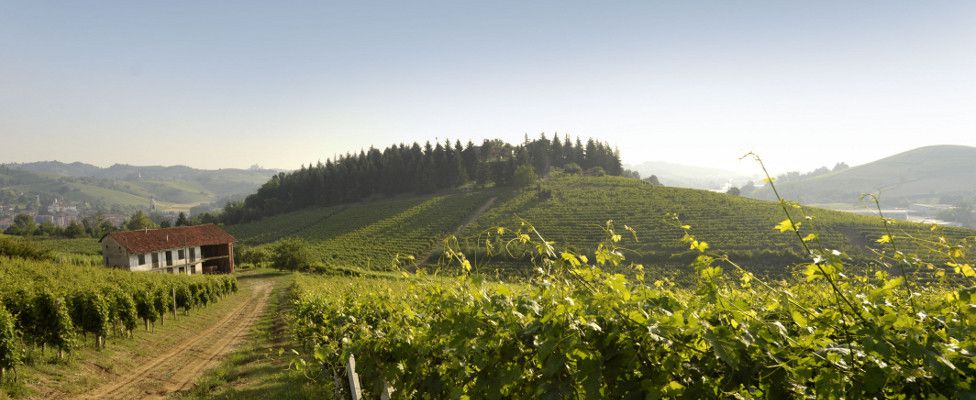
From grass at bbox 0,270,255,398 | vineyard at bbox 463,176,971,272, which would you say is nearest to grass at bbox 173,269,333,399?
grass at bbox 0,270,255,398

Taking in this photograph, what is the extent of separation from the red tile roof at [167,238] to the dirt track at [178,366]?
1261 inches

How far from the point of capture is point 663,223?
53.1 meters

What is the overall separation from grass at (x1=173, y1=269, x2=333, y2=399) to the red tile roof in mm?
39259

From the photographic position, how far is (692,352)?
8.00 ft

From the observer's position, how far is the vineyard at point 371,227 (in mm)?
68938

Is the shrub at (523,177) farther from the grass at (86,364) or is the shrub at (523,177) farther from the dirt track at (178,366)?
the grass at (86,364)

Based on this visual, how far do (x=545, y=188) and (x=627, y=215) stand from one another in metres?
Result: 23.6

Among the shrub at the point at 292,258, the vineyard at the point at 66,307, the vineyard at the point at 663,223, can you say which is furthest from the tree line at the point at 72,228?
the vineyard at the point at 66,307

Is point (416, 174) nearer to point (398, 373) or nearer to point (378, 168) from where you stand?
point (378, 168)

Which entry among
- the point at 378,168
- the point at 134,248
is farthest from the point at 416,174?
the point at 134,248

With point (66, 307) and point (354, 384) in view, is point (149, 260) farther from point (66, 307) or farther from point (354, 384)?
point (354, 384)

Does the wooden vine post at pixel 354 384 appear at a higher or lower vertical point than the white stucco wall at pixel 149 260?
higher

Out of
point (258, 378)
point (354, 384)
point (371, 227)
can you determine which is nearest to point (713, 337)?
point (354, 384)

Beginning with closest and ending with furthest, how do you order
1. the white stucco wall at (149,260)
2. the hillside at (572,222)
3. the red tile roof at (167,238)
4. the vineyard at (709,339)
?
the vineyard at (709,339) < the white stucco wall at (149,260) < the red tile roof at (167,238) < the hillside at (572,222)
